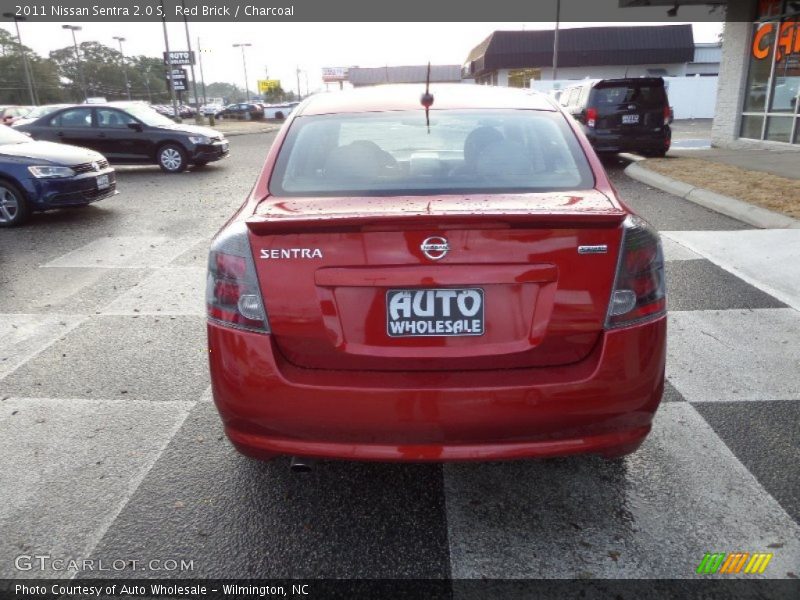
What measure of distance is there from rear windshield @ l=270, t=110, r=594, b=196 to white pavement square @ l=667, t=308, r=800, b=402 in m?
1.67

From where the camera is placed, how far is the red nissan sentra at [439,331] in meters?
2.16

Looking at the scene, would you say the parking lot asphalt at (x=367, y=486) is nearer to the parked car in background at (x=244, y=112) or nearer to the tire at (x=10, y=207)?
the tire at (x=10, y=207)

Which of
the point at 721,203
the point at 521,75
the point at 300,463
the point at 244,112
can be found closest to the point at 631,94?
the point at 721,203

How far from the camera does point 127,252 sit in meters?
7.11

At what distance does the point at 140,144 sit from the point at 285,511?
13.6m

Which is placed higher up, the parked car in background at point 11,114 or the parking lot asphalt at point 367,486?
the parked car in background at point 11,114

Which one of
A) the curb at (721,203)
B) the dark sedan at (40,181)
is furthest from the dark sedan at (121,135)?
the curb at (721,203)

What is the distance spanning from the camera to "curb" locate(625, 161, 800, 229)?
7.45 m

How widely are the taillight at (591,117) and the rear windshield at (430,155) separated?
11.4 metres

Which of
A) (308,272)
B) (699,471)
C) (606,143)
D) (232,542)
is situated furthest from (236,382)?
(606,143)

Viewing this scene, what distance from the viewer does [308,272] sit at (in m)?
2.21

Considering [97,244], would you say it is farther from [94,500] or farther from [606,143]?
[606,143]

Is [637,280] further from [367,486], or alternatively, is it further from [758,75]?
[758,75]

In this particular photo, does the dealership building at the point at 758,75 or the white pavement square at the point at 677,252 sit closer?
the white pavement square at the point at 677,252
